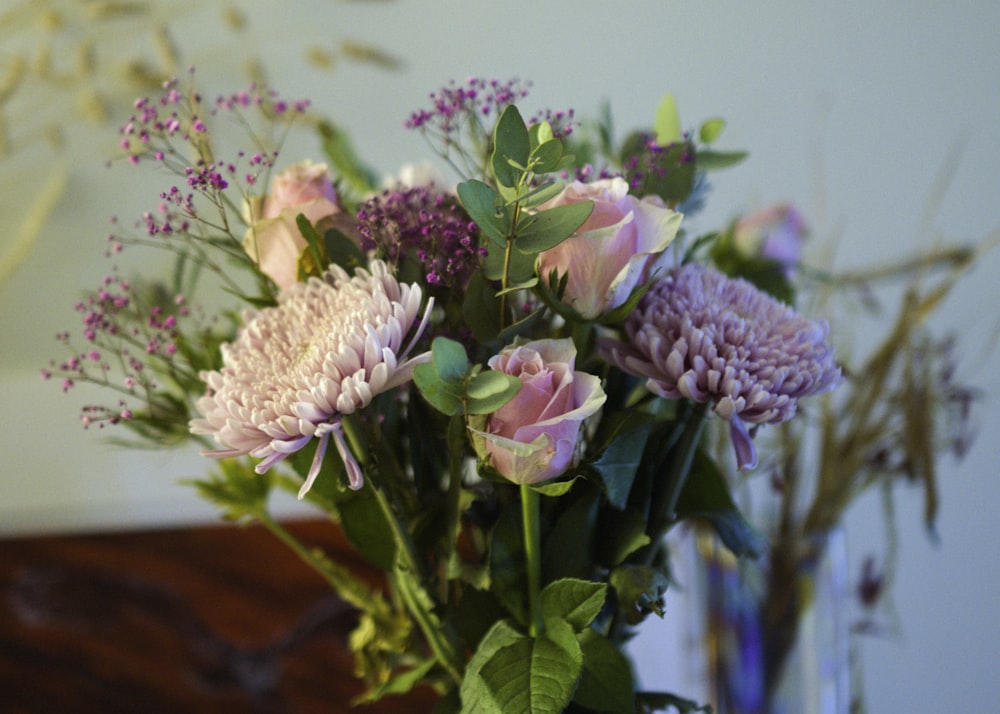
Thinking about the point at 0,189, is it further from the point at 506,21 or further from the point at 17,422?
the point at 506,21

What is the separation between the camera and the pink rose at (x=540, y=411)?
0.31 metres

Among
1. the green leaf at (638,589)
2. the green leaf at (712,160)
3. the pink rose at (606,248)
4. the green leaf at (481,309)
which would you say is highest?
the green leaf at (712,160)

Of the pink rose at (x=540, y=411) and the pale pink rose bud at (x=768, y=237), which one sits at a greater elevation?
the pale pink rose bud at (x=768, y=237)

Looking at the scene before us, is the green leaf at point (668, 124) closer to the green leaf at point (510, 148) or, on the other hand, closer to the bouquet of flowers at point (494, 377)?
the bouquet of flowers at point (494, 377)

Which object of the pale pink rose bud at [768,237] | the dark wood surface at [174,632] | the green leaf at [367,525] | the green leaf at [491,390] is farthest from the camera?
the dark wood surface at [174,632]

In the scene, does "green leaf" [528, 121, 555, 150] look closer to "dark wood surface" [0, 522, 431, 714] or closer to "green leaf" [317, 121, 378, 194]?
"green leaf" [317, 121, 378, 194]

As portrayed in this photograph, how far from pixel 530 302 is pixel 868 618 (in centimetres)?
75

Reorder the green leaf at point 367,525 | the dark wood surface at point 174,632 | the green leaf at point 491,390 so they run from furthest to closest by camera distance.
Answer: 1. the dark wood surface at point 174,632
2. the green leaf at point 367,525
3. the green leaf at point 491,390

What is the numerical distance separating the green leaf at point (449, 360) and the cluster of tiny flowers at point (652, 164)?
12cm

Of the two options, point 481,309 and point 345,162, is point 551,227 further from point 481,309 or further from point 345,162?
point 345,162

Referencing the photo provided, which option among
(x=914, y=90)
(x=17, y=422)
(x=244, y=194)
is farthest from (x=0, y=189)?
(x=914, y=90)

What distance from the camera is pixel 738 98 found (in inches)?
36.5

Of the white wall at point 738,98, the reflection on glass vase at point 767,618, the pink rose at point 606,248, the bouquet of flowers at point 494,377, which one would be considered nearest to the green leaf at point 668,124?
the bouquet of flowers at point 494,377

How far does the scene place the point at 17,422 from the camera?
87 cm
